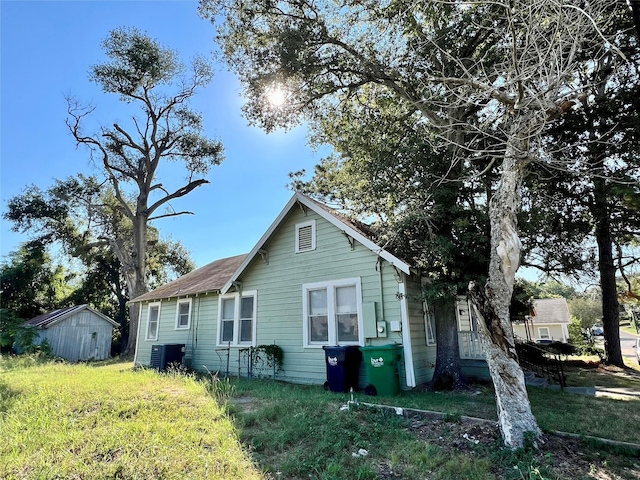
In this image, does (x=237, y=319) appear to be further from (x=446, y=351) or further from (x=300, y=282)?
(x=446, y=351)

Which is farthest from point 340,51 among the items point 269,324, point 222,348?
point 222,348

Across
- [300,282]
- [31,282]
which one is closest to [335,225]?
[300,282]

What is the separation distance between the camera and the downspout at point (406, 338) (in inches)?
308

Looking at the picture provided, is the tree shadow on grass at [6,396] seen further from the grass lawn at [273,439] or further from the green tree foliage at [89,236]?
the green tree foliage at [89,236]

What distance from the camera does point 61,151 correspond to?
21.1 metres

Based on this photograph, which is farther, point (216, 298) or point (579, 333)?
point (579, 333)

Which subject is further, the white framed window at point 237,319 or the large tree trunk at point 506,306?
the white framed window at point 237,319

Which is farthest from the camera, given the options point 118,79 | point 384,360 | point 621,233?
point 118,79

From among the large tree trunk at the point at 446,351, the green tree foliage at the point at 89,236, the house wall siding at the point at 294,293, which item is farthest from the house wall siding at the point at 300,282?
the green tree foliage at the point at 89,236

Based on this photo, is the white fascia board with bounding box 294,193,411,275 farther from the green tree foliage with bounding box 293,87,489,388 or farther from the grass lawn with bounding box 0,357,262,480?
the grass lawn with bounding box 0,357,262,480

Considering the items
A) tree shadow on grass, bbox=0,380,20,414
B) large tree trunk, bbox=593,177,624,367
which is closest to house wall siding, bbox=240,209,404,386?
tree shadow on grass, bbox=0,380,20,414

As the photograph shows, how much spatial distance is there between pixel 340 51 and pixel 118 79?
16295 millimetres

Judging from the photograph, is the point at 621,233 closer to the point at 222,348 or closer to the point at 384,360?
the point at 384,360

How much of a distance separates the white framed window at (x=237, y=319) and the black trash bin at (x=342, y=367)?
3266 mm
